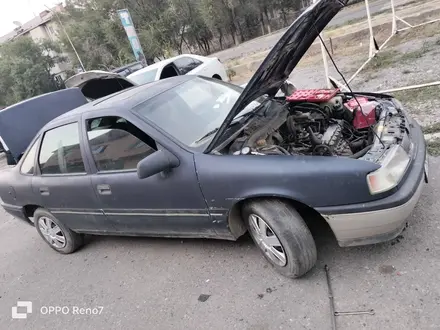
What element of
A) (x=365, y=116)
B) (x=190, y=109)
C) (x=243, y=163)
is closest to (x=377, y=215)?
(x=243, y=163)

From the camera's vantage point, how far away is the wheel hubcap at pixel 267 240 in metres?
2.74

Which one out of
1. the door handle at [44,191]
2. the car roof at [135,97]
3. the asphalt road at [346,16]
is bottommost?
the asphalt road at [346,16]

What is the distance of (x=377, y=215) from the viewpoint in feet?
7.77

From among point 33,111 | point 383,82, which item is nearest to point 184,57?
point 33,111

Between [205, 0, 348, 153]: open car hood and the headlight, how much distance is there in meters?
1.07

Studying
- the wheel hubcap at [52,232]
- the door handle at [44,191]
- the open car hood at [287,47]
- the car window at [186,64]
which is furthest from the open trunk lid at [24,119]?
the open car hood at [287,47]

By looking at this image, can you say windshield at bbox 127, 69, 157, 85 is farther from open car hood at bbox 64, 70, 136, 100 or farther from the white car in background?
open car hood at bbox 64, 70, 136, 100

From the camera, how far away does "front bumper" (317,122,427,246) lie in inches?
92.7

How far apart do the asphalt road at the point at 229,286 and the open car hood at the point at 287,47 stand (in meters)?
1.15

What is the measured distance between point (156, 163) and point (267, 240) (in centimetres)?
103

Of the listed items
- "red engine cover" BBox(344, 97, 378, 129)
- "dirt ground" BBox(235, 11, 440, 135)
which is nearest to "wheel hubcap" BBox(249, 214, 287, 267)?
"red engine cover" BBox(344, 97, 378, 129)

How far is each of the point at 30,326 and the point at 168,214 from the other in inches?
64.4

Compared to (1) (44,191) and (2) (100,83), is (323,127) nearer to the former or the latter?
(1) (44,191)

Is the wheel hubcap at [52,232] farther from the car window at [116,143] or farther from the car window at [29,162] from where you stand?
the car window at [116,143]
